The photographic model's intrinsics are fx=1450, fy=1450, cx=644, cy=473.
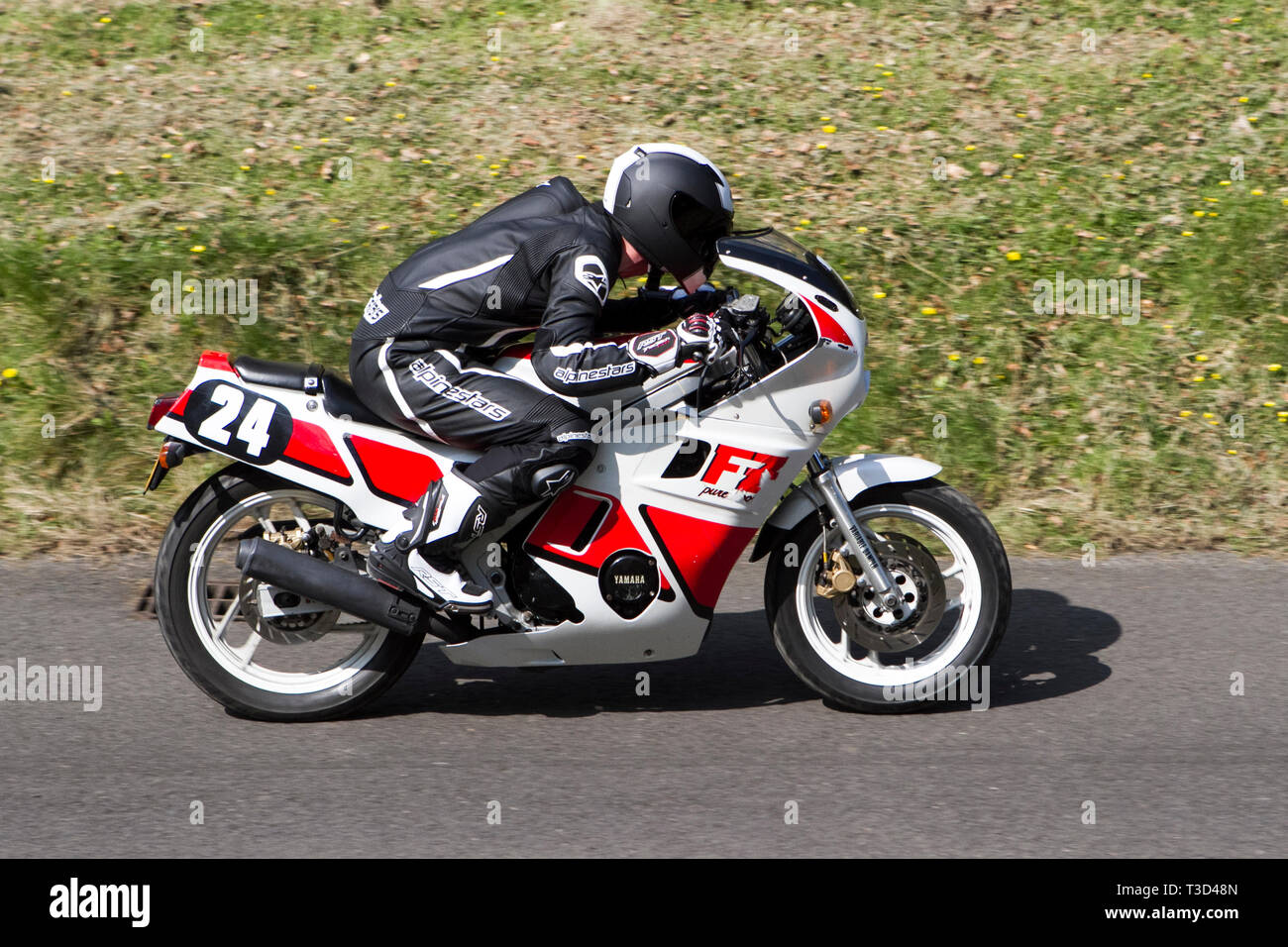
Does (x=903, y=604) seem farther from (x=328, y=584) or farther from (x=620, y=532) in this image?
(x=328, y=584)

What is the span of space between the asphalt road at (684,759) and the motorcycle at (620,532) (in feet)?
0.82

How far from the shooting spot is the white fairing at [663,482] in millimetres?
4707

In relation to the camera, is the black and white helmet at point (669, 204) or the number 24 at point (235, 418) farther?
the number 24 at point (235, 418)

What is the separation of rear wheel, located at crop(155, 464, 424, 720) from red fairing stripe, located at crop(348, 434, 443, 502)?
23 centimetres

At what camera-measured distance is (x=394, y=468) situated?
4746mm

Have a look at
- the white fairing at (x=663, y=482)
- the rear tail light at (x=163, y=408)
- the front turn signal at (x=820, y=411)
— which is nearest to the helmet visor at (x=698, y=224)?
the white fairing at (x=663, y=482)

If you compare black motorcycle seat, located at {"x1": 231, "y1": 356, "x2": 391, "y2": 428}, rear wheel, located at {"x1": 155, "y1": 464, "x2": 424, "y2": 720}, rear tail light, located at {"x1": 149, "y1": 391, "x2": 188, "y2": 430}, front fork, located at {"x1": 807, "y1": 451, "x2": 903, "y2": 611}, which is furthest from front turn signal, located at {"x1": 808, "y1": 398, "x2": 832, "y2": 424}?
rear tail light, located at {"x1": 149, "y1": 391, "x2": 188, "y2": 430}

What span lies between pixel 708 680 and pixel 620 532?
87cm

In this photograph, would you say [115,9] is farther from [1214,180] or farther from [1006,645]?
[1006,645]

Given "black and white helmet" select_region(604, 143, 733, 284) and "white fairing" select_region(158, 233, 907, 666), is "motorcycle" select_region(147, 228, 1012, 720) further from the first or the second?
"black and white helmet" select_region(604, 143, 733, 284)

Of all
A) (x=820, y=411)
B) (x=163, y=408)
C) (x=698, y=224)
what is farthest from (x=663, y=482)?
(x=163, y=408)

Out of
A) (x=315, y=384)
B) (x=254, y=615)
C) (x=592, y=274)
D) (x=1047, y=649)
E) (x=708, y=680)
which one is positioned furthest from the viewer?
(x=1047, y=649)

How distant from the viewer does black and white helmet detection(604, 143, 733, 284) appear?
4.54m

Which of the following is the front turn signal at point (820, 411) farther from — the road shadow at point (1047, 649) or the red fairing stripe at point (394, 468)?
the red fairing stripe at point (394, 468)
